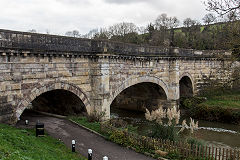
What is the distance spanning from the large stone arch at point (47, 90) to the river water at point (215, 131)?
20.1 feet

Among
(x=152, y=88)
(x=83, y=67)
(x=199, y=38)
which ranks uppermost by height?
(x=199, y=38)

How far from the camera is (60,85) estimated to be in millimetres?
12938

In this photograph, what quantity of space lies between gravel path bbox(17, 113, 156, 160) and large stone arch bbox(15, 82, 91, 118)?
165 centimetres

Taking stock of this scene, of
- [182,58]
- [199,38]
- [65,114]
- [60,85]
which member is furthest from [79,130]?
[199,38]

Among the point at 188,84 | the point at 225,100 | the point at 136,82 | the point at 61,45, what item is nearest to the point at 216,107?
the point at 225,100

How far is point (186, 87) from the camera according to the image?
27984 millimetres

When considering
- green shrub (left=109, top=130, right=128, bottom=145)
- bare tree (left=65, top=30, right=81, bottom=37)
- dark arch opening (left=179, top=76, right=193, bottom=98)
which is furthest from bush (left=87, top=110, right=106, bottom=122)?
bare tree (left=65, top=30, right=81, bottom=37)

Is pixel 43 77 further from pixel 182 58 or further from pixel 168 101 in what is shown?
pixel 182 58

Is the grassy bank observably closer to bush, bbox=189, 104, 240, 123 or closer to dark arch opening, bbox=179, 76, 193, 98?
bush, bbox=189, 104, 240, 123

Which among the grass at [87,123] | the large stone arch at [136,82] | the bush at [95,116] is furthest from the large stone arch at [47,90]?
the large stone arch at [136,82]

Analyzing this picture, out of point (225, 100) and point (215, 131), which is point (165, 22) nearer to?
point (225, 100)

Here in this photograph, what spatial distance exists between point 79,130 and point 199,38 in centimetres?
3678

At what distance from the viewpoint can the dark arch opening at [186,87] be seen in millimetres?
27178

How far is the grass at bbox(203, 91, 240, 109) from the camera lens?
22.4 meters
